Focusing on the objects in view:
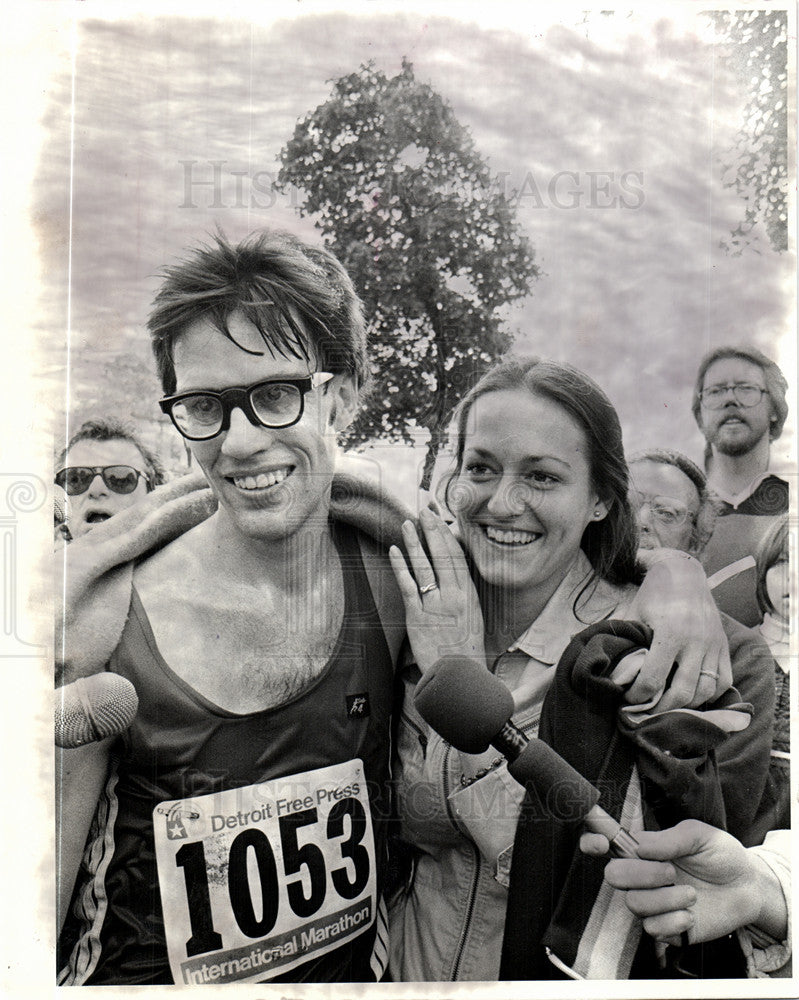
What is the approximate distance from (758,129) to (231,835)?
10.6 ft

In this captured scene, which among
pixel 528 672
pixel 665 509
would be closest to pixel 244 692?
pixel 528 672

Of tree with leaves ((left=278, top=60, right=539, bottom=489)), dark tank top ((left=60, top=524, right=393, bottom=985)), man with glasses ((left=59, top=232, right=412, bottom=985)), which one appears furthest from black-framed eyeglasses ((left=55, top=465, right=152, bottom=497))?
tree with leaves ((left=278, top=60, right=539, bottom=489))

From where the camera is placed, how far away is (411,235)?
3.57 meters

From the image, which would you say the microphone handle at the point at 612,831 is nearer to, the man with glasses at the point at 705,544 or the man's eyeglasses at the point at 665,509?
the man with glasses at the point at 705,544

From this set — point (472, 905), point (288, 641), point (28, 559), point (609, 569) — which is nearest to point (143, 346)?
point (28, 559)

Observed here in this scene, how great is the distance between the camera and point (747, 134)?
3666mm

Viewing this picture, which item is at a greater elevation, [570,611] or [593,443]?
[593,443]

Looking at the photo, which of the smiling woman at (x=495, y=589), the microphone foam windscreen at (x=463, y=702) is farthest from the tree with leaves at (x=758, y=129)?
the microphone foam windscreen at (x=463, y=702)

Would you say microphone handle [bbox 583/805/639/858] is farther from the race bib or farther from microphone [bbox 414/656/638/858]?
the race bib

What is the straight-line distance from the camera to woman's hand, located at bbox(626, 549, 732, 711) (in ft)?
11.5

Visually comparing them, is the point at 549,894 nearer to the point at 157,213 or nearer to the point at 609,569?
the point at 609,569

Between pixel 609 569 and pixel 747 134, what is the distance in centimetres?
171

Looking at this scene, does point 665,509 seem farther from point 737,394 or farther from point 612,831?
point 612,831

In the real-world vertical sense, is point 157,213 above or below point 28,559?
above
